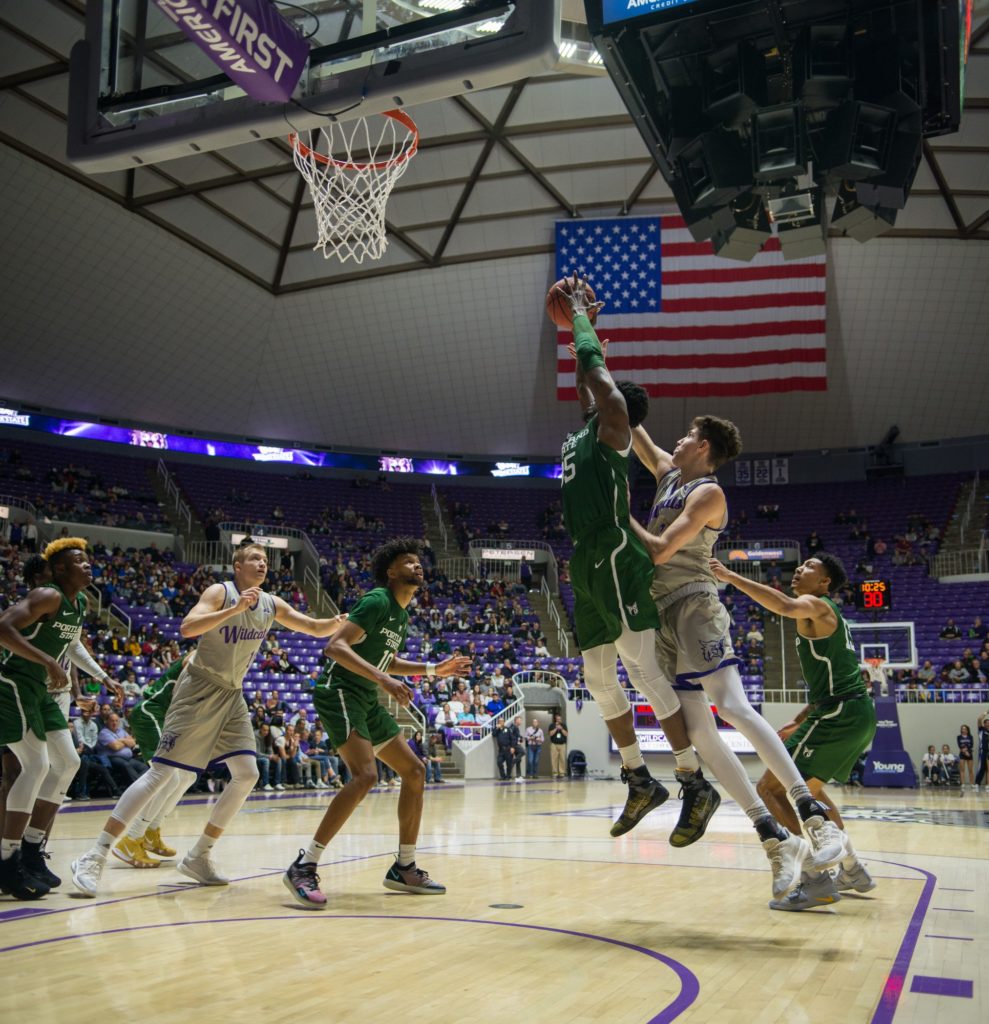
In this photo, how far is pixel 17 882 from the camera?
5758 millimetres

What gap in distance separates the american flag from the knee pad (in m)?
23.9

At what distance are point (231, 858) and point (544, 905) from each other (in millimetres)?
3319

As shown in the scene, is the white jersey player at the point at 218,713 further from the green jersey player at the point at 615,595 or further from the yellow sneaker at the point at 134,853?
the green jersey player at the point at 615,595

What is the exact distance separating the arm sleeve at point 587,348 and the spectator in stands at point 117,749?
39.8ft

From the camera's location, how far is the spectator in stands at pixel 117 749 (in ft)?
49.9

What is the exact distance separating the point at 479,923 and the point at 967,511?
30.9 meters

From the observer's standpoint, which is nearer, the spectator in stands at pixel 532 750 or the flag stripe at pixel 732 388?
the spectator in stands at pixel 532 750

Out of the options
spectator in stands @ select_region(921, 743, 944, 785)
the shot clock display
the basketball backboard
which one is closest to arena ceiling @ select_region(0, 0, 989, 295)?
the shot clock display

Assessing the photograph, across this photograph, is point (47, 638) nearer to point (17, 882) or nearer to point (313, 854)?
point (17, 882)

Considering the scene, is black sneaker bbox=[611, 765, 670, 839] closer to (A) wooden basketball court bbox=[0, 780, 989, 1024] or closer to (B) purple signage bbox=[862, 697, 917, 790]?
(A) wooden basketball court bbox=[0, 780, 989, 1024]

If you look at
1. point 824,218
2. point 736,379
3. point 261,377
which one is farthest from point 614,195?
point 824,218

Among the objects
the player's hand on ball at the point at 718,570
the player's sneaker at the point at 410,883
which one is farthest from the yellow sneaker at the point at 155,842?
the player's hand on ball at the point at 718,570

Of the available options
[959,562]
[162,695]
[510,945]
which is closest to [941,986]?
[510,945]

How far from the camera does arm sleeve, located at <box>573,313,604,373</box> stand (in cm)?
513
